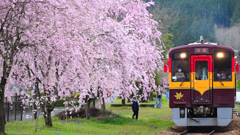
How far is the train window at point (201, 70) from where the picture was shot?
524 inches

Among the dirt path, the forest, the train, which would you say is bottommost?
the dirt path

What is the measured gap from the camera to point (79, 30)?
32.9ft

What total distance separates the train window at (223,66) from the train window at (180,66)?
990 millimetres

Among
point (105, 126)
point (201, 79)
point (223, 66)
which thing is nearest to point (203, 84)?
point (201, 79)

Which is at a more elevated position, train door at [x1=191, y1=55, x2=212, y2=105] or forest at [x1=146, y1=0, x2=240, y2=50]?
forest at [x1=146, y1=0, x2=240, y2=50]

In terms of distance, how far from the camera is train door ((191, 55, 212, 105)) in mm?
13211

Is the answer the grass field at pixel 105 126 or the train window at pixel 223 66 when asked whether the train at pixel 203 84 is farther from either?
the grass field at pixel 105 126

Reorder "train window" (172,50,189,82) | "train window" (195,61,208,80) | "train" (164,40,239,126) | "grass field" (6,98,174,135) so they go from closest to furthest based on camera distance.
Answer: "train" (164,40,239,126)
"train window" (195,61,208,80)
"train window" (172,50,189,82)
"grass field" (6,98,174,135)

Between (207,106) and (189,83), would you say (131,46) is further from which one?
(207,106)

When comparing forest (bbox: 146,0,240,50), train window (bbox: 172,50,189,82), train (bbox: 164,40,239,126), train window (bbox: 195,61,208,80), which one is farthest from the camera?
forest (bbox: 146,0,240,50)

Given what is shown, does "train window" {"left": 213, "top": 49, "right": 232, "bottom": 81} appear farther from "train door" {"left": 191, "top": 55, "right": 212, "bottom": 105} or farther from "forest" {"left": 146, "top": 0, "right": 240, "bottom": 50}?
"forest" {"left": 146, "top": 0, "right": 240, "bottom": 50}

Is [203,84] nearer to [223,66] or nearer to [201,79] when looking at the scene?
[201,79]

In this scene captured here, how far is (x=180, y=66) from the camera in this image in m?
13.6

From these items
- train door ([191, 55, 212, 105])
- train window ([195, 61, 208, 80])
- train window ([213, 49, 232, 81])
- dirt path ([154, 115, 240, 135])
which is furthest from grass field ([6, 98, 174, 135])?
train window ([213, 49, 232, 81])
